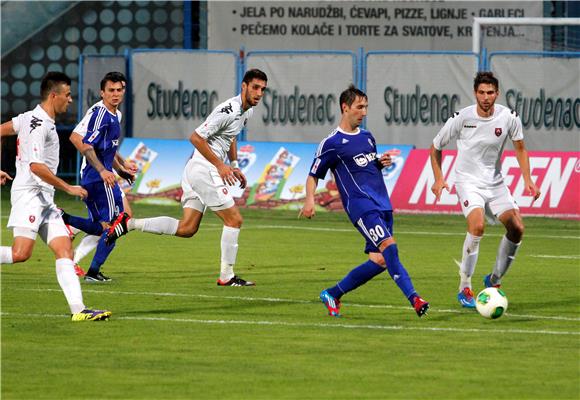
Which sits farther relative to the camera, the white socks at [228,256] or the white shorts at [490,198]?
the white socks at [228,256]

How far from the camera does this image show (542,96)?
26.6 meters

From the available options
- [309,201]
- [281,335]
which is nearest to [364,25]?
[309,201]

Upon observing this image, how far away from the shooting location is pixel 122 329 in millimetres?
11578

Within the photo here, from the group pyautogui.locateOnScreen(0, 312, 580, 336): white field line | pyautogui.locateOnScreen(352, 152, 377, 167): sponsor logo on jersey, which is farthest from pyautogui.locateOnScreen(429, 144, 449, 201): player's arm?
pyautogui.locateOnScreen(0, 312, 580, 336): white field line

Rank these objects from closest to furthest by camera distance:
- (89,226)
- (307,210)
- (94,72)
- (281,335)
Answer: (281,335), (307,210), (89,226), (94,72)

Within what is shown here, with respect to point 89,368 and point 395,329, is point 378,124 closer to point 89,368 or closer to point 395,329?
point 395,329

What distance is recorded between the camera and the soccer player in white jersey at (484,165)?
1336cm

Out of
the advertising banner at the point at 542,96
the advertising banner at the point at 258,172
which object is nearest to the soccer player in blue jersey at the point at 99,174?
the advertising banner at the point at 258,172

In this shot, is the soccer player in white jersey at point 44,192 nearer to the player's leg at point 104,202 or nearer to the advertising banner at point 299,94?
the player's leg at point 104,202

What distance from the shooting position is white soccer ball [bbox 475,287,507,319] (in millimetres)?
12117

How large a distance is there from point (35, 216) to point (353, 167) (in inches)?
109

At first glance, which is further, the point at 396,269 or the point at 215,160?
the point at 215,160

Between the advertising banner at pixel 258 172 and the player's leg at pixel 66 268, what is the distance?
1362 cm

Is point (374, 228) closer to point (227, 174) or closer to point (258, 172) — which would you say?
point (227, 174)
